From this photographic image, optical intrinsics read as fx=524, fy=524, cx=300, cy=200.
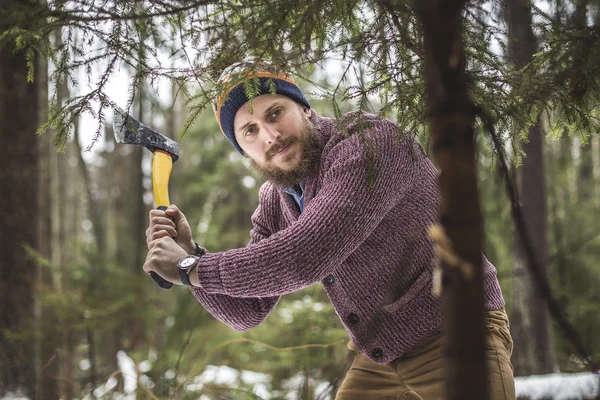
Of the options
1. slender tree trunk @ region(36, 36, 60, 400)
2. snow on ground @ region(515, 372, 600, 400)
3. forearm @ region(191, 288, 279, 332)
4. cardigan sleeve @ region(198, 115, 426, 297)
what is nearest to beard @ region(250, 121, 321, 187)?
cardigan sleeve @ region(198, 115, 426, 297)

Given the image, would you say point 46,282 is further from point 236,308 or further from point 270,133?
point 270,133

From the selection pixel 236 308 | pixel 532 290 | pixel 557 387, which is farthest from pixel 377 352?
pixel 532 290

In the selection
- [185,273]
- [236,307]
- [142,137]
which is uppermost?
[142,137]

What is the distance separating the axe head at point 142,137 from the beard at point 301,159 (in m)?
0.59

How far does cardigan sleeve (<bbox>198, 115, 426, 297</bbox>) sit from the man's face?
0.37 m

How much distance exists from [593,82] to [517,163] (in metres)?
0.36

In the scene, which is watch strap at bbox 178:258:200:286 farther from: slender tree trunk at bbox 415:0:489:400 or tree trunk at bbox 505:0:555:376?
tree trunk at bbox 505:0:555:376

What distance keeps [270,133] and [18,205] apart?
303 centimetres

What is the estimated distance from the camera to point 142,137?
2.57 metres

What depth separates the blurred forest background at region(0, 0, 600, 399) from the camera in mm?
1753

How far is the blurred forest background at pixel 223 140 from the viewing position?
5.75 feet

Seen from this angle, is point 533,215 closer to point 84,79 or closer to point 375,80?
point 375,80

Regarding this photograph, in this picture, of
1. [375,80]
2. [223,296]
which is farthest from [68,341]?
[375,80]

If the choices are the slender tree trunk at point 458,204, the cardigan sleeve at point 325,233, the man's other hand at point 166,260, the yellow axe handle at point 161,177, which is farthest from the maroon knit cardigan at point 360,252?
the slender tree trunk at point 458,204
